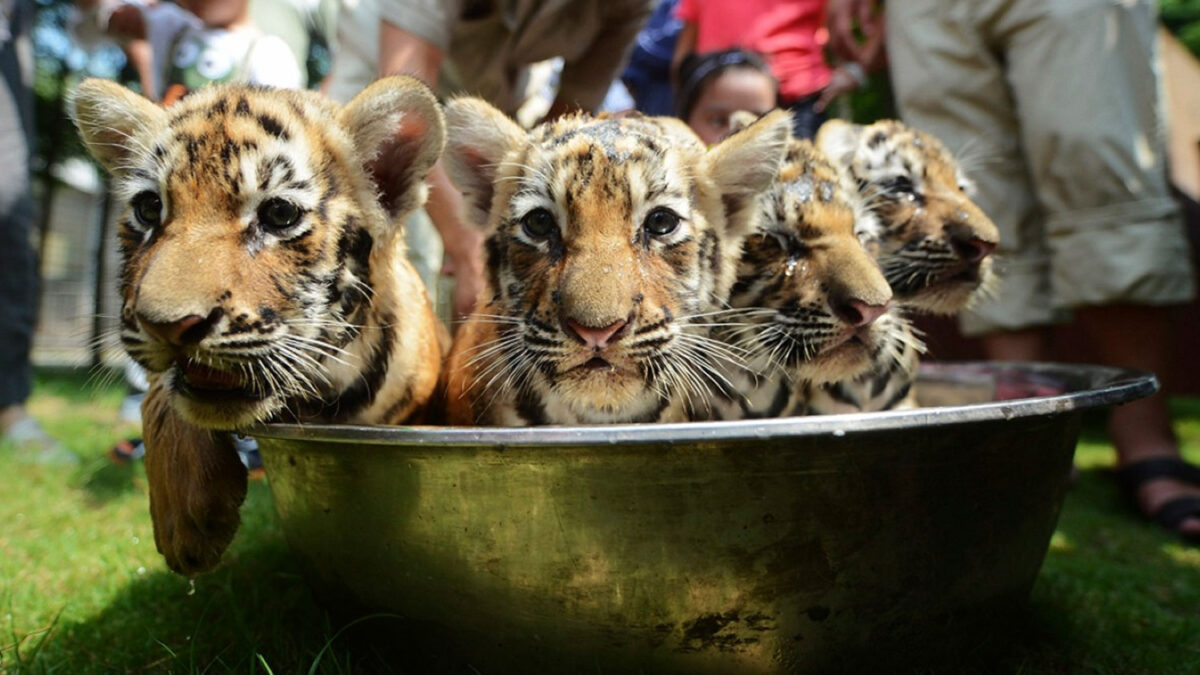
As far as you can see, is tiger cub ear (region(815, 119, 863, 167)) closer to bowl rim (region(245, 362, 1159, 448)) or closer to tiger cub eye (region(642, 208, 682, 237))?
tiger cub eye (region(642, 208, 682, 237))

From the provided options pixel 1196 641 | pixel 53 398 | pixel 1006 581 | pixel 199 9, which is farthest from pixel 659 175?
pixel 53 398

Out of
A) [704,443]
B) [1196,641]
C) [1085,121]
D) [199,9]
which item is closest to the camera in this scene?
[704,443]

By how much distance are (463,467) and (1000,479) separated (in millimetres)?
1085

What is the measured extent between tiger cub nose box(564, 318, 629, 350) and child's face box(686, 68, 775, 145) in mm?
2180

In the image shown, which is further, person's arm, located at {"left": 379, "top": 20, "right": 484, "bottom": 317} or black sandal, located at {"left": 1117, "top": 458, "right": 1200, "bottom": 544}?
black sandal, located at {"left": 1117, "top": 458, "right": 1200, "bottom": 544}

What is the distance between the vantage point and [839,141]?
8.87 feet

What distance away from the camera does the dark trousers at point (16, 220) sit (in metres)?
4.19

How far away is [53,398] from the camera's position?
30.2 feet

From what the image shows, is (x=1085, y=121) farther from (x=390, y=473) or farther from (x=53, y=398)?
(x=53, y=398)

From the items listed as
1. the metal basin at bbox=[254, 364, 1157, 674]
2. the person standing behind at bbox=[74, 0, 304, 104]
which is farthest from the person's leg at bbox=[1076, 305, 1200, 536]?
the person standing behind at bbox=[74, 0, 304, 104]

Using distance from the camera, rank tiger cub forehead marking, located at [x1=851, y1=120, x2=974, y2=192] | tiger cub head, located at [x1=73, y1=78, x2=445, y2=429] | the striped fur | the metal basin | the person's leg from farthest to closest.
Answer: the person's leg → tiger cub forehead marking, located at [x1=851, y1=120, x2=974, y2=192] → the striped fur → tiger cub head, located at [x1=73, y1=78, x2=445, y2=429] → the metal basin

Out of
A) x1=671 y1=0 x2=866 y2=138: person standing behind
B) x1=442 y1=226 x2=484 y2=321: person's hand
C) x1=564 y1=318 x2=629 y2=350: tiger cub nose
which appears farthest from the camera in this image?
x1=671 y1=0 x2=866 y2=138: person standing behind

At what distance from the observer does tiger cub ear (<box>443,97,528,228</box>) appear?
2250mm

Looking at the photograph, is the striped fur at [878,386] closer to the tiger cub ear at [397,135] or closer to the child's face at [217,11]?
the tiger cub ear at [397,135]
